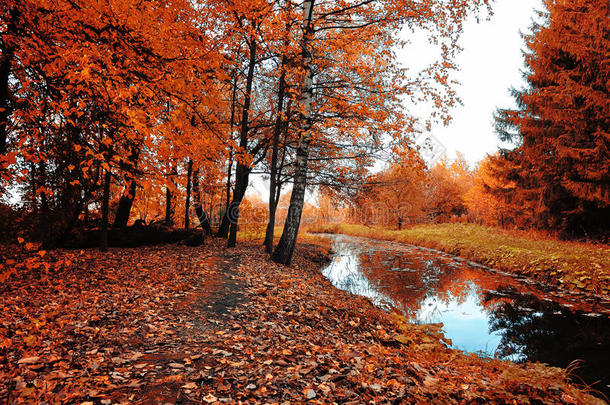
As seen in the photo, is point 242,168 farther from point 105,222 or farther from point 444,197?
point 444,197

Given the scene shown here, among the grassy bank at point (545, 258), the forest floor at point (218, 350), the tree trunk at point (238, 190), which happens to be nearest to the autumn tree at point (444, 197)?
the grassy bank at point (545, 258)

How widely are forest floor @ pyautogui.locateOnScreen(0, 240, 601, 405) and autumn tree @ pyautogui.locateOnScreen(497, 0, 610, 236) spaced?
12.2 m

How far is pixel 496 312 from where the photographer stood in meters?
7.45

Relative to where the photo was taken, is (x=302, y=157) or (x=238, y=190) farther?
(x=238, y=190)

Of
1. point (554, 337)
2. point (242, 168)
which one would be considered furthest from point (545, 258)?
point (242, 168)

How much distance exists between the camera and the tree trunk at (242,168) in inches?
428

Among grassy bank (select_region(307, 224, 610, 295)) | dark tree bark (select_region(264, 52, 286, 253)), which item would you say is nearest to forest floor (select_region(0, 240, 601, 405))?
dark tree bark (select_region(264, 52, 286, 253))

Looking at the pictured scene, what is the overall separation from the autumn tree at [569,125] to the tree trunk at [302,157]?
1235 centimetres

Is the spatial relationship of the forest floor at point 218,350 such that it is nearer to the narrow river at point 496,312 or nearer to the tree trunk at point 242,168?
the narrow river at point 496,312

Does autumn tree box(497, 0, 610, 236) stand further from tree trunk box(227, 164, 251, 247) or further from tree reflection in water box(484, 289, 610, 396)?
tree trunk box(227, 164, 251, 247)

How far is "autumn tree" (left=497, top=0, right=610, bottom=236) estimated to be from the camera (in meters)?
12.0

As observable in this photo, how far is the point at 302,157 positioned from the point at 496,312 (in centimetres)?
684

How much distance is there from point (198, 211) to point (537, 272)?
15.6 m

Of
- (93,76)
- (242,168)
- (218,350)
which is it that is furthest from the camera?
(242,168)
